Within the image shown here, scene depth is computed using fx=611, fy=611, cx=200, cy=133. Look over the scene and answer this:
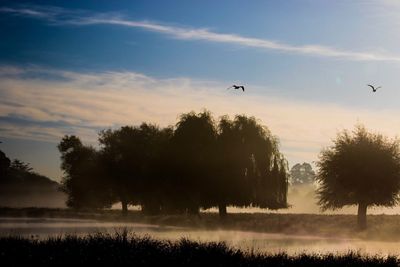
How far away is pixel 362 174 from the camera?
56812 mm

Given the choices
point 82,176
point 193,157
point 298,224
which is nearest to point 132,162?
point 82,176

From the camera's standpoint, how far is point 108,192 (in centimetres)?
8594

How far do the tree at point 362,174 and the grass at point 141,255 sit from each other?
33.9 m

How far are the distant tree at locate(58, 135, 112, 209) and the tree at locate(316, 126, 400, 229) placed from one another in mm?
34997

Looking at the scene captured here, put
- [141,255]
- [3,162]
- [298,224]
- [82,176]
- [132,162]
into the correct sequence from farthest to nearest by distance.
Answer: [3,162]
[82,176]
[132,162]
[298,224]
[141,255]

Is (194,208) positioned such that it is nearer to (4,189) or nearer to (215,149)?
(215,149)

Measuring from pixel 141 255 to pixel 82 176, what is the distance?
68.8 m

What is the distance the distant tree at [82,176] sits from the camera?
8450 cm

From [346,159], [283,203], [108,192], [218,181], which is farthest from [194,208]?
[108,192]

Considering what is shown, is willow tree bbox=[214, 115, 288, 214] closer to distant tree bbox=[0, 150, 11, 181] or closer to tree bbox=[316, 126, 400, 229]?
tree bbox=[316, 126, 400, 229]

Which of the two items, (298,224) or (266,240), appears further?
(298,224)

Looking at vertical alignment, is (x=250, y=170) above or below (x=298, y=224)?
above

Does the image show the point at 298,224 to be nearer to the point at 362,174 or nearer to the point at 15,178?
the point at 362,174

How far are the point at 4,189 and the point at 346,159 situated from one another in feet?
409
